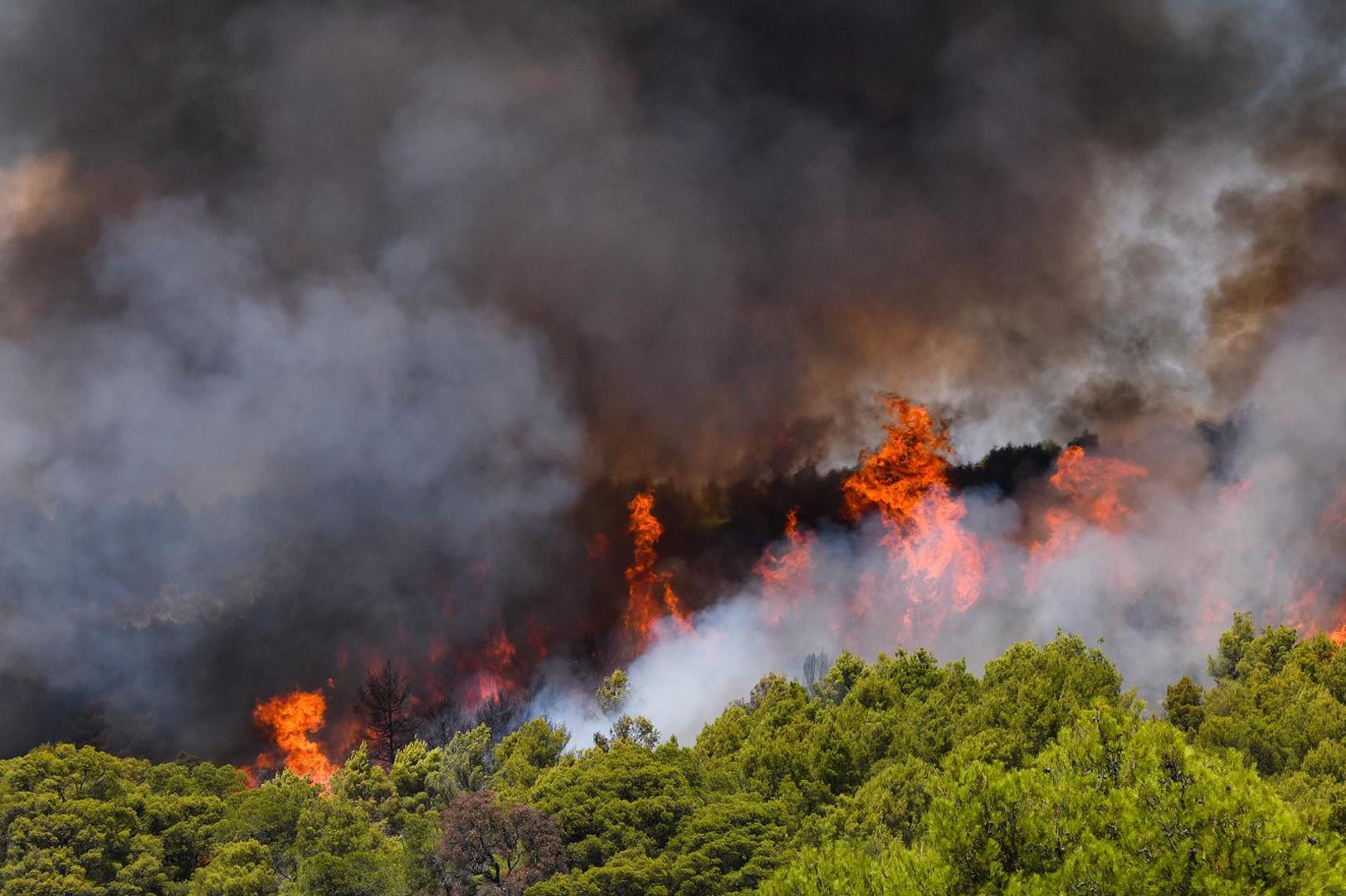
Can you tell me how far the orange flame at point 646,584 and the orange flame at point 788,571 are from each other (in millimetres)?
10724

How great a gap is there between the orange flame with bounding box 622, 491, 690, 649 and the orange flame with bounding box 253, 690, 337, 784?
3762 centimetres

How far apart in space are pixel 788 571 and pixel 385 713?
49.6 metres

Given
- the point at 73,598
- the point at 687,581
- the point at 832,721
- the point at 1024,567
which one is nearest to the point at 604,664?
the point at 687,581

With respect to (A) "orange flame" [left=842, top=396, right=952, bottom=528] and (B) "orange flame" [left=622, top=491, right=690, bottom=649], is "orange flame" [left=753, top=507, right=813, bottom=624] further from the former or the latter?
(B) "orange flame" [left=622, top=491, right=690, bottom=649]

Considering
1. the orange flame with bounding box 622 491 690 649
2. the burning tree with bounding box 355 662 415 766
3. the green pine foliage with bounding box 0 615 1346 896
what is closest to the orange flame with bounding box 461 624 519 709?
the burning tree with bounding box 355 662 415 766

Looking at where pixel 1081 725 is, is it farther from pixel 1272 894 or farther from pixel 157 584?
pixel 157 584

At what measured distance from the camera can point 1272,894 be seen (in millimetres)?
22406

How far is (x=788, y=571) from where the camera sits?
13538 centimetres

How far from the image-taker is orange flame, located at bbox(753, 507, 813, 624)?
13325 centimetres

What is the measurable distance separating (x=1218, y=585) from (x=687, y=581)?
5937 centimetres

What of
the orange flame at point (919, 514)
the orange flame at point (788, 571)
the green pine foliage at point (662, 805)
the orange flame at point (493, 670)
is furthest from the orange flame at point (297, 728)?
the orange flame at point (919, 514)

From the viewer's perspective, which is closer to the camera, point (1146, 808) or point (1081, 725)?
point (1146, 808)

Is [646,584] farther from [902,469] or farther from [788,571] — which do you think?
[902,469]

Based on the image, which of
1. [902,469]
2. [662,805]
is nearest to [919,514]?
[902,469]
